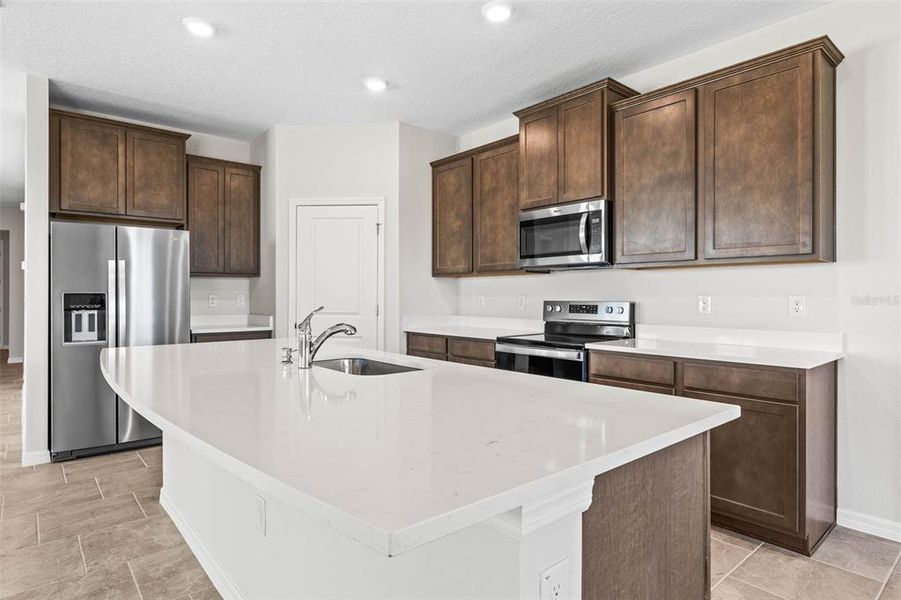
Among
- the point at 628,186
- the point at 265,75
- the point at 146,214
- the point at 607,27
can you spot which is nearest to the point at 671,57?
the point at 607,27

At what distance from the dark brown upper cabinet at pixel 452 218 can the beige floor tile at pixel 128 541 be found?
2.80 metres

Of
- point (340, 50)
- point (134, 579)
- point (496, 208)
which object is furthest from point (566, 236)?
point (134, 579)

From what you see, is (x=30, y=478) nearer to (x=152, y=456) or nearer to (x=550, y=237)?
(x=152, y=456)

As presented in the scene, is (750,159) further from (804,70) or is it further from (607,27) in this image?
(607,27)

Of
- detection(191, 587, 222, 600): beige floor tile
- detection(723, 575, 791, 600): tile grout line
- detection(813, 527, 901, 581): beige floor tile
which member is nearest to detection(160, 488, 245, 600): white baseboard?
detection(191, 587, 222, 600): beige floor tile

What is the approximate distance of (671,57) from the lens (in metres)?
3.32

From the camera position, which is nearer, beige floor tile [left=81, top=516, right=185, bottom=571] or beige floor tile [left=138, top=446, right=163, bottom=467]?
beige floor tile [left=81, top=516, right=185, bottom=571]

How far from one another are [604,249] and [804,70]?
132cm

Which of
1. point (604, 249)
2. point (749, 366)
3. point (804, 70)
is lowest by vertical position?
point (749, 366)

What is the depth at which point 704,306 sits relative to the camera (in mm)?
3178

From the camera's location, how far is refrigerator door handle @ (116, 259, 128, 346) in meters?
3.83

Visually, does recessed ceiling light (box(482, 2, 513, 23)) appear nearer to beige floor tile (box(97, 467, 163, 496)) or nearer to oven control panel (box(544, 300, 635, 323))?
oven control panel (box(544, 300, 635, 323))

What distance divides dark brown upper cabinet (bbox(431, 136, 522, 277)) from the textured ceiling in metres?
0.44

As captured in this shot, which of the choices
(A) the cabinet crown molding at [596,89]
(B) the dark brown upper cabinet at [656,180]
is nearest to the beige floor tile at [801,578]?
(B) the dark brown upper cabinet at [656,180]
